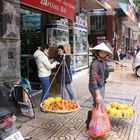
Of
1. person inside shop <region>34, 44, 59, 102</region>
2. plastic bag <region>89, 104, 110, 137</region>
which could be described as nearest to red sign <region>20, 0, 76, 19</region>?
person inside shop <region>34, 44, 59, 102</region>

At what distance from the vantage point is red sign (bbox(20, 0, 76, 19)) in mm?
7544

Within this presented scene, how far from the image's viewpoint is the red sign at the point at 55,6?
754 cm

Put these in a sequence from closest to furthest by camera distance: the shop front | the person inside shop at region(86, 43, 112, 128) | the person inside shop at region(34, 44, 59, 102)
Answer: the person inside shop at region(86, 43, 112, 128) < the person inside shop at region(34, 44, 59, 102) < the shop front

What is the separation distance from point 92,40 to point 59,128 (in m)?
20.0

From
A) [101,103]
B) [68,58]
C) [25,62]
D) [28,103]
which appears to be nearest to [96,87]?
[101,103]

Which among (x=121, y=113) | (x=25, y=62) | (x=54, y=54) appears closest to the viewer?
(x=121, y=113)

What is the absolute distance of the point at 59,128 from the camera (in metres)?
6.55

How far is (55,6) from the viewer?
28.3 ft

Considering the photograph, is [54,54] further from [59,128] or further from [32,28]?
[59,128]

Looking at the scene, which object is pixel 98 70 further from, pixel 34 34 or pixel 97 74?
pixel 34 34

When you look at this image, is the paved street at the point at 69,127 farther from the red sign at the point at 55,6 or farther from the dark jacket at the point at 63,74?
the red sign at the point at 55,6

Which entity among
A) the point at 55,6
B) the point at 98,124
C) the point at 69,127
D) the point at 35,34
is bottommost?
the point at 69,127

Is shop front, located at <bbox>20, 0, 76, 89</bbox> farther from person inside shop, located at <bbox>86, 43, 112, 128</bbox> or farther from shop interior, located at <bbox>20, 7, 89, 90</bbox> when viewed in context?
person inside shop, located at <bbox>86, 43, 112, 128</bbox>

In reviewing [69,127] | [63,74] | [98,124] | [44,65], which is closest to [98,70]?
[98,124]
